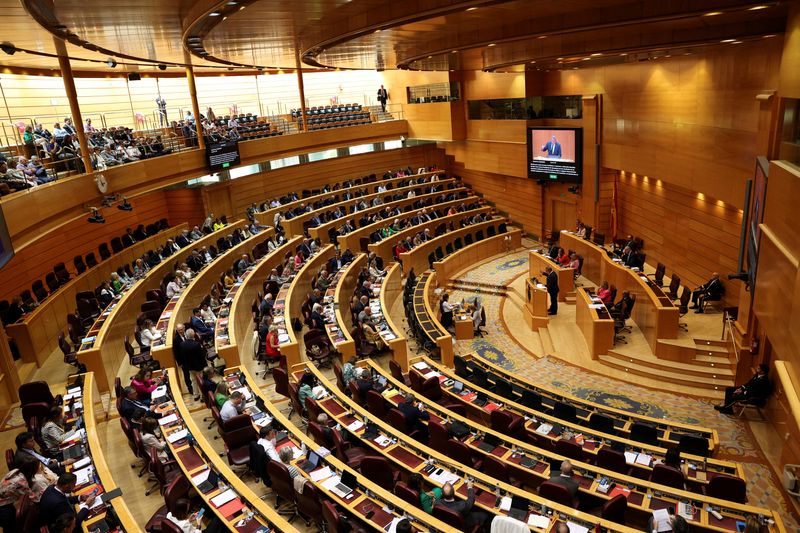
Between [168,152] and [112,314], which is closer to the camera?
[112,314]

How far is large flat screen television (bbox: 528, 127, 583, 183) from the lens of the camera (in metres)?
18.0

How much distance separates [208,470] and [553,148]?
15.3 meters

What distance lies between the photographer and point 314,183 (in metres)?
22.9

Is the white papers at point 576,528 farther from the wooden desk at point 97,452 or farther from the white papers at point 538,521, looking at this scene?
the wooden desk at point 97,452

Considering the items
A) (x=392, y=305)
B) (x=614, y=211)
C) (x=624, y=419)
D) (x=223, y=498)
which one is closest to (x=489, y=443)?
(x=624, y=419)

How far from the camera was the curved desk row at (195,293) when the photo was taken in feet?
32.8

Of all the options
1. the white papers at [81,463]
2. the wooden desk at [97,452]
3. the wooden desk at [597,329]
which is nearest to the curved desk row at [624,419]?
the wooden desk at [597,329]

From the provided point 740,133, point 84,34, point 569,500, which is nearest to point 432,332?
point 569,500

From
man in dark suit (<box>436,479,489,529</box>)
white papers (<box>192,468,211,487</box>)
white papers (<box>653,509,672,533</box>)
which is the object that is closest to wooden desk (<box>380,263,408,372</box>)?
white papers (<box>192,468,211,487</box>)

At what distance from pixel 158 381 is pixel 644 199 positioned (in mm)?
13367

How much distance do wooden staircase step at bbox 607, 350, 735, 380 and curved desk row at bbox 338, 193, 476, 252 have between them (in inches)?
350

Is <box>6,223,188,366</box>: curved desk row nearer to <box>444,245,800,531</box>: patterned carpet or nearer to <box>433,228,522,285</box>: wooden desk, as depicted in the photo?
<box>444,245,800,531</box>: patterned carpet

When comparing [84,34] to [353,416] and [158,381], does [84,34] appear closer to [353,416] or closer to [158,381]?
[158,381]

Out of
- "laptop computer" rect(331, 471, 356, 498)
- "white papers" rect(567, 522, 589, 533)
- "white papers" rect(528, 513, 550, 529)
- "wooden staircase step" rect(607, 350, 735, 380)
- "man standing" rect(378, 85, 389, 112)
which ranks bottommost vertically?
"wooden staircase step" rect(607, 350, 735, 380)
